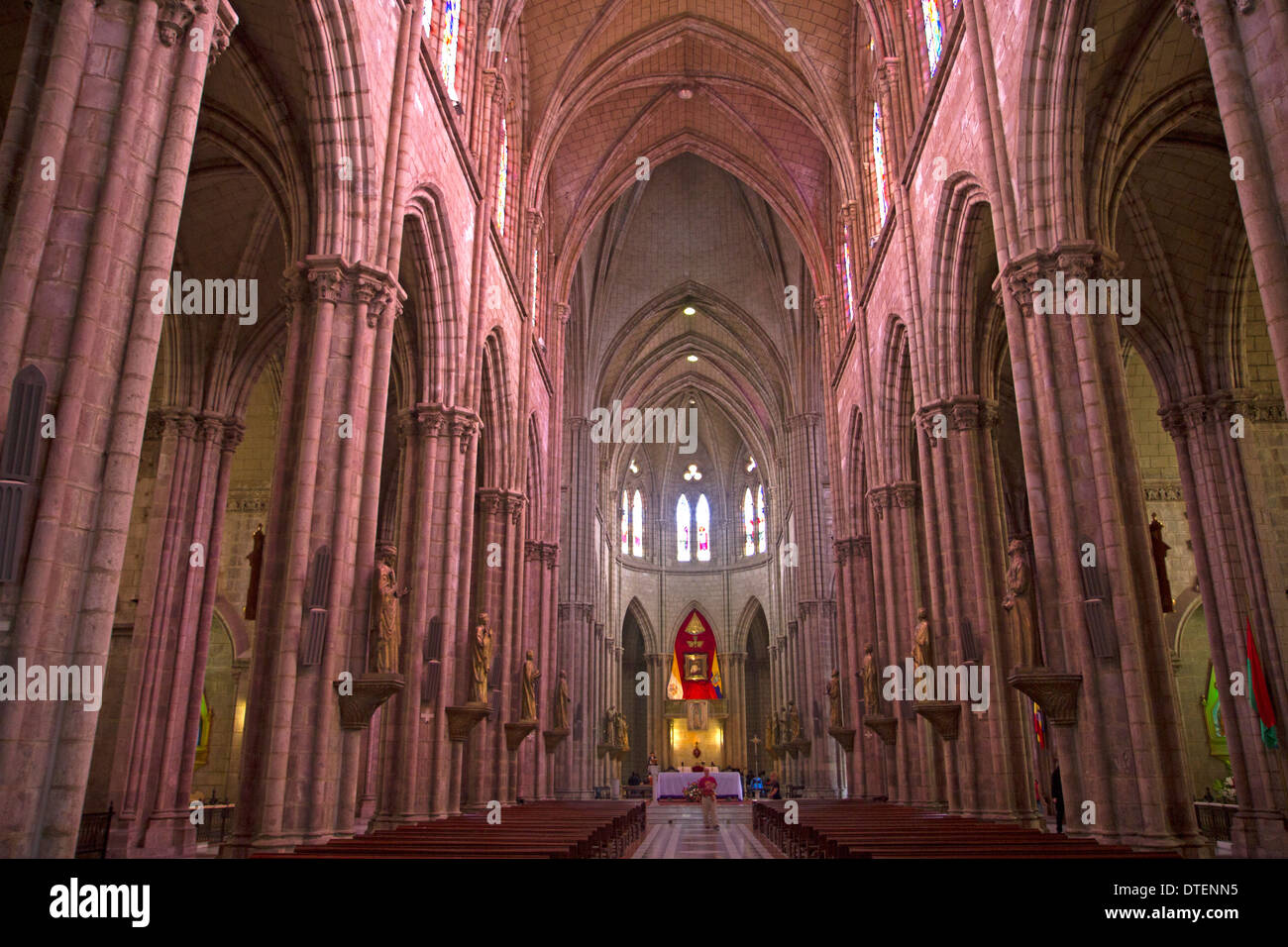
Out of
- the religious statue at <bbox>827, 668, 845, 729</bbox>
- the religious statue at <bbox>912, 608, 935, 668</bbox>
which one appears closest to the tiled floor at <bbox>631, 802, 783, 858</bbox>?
the religious statue at <bbox>827, 668, 845, 729</bbox>

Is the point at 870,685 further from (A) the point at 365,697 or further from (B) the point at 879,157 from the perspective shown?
(A) the point at 365,697

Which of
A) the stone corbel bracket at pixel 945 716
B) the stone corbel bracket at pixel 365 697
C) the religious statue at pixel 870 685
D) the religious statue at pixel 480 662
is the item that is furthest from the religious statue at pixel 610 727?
the stone corbel bracket at pixel 365 697

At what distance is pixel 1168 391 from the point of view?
1795 cm

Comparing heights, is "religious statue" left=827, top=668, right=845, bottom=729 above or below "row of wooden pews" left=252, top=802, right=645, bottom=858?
above

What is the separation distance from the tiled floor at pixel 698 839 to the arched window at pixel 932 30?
13992 millimetres

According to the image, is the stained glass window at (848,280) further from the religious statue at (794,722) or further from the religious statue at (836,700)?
the religious statue at (794,722)

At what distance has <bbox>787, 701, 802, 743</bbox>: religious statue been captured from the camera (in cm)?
3694

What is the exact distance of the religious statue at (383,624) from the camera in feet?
38.8

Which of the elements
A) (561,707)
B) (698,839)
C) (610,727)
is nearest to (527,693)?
(698,839)

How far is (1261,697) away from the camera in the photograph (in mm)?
14445

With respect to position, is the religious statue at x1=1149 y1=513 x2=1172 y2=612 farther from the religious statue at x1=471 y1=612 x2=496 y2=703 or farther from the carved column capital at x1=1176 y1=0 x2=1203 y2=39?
the carved column capital at x1=1176 y1=0 x2=1203 y2=39

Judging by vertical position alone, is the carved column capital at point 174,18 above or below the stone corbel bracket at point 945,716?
above

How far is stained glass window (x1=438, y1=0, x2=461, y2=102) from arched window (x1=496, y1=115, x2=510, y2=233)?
3.77 meters

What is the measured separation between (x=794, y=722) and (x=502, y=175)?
2472 centimetres
